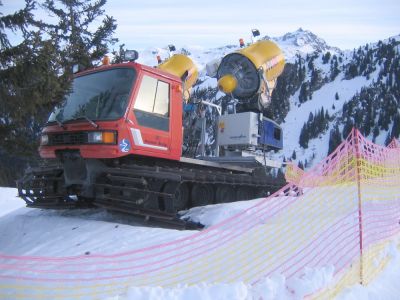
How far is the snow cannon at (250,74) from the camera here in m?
11.3

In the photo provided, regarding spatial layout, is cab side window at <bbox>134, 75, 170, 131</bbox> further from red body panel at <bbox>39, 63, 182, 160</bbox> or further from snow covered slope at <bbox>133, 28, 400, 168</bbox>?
snow covered slope at <bbox>133, 28, 400, 168</bbox>

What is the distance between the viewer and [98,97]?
8203 mm

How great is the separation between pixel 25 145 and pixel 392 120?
4534 inches

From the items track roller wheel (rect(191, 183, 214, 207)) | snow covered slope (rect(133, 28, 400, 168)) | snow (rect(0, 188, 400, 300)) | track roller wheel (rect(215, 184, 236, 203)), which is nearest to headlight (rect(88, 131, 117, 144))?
snow (rect(0, 188, 400, 300))

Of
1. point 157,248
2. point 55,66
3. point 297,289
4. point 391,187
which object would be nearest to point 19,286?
point 157,248

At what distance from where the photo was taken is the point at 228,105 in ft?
38.5

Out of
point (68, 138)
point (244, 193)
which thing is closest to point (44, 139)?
point (68, 138)

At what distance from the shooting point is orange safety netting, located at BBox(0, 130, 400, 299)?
5121 millimetres

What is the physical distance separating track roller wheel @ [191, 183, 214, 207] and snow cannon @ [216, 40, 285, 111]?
9.53 feet

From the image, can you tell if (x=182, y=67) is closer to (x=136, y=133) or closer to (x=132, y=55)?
(x=132, y=55)

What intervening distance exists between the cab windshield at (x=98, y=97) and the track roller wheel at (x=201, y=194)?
227cm

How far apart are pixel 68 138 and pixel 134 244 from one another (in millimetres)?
2796

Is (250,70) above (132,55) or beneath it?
above

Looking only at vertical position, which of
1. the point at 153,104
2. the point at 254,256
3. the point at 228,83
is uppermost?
the point at 228,83
